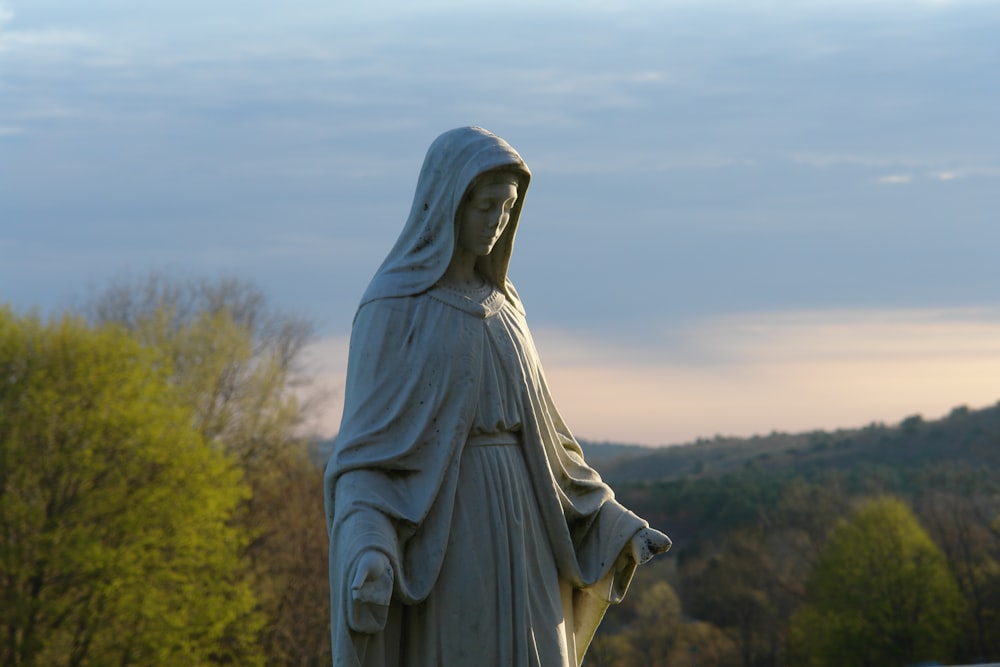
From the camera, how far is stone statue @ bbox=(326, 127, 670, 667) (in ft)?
19.1

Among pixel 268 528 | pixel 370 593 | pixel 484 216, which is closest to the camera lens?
pixel 370 593

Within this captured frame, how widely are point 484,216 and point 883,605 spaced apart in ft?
125

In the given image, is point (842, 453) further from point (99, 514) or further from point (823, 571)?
point (99, 514)

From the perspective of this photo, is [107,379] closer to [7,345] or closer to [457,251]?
[7,345]

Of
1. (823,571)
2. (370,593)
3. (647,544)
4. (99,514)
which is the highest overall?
(647,544)

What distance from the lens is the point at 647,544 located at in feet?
20.2

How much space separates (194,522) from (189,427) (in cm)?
323

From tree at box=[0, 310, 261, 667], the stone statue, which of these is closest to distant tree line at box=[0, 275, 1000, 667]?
tree at box=[0, 310, 261, 667]

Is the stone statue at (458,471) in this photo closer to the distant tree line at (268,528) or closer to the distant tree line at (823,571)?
→ the distant tree line at (268,528)

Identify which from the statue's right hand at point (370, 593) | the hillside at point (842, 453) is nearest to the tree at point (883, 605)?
the hillside at point (842, 453)

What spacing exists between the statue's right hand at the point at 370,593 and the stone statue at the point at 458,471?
12 mm

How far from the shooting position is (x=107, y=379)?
33.1 metres

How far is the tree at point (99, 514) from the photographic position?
31344 mm

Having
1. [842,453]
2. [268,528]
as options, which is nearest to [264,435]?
[268,528]
